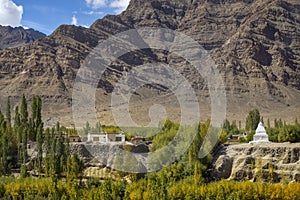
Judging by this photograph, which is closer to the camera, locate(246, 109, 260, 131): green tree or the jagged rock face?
the jagged rock face

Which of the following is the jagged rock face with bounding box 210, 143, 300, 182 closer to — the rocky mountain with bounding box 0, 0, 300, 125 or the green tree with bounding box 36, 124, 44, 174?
the green tree with bounding box 36, 124, 44, 174

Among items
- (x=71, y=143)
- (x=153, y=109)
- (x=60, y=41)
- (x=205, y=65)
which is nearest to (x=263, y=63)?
(x=205, y=65)

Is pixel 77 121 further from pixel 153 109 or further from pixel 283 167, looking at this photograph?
pixel 283 167

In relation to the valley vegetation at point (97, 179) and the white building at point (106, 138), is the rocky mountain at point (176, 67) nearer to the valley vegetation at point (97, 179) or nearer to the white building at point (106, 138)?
the white building at point (106, 138)

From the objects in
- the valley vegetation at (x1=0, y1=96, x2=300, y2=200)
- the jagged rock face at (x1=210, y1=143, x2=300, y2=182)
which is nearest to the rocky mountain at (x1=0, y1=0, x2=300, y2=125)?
the valley vegetation at (x1=0, y1=96, x2=300, y2=200)

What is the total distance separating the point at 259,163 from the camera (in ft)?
155

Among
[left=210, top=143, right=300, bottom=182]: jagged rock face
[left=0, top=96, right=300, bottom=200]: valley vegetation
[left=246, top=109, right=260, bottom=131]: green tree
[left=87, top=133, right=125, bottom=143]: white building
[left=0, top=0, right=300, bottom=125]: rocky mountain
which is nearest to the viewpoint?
[left=0, top=96, right=300, bottom=200]: valley vegetation

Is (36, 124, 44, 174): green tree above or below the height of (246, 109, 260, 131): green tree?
below

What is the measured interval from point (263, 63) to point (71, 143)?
13702 cm

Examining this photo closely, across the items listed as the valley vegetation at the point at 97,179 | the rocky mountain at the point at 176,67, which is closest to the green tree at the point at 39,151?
the valley vegetation at the point at 97,179

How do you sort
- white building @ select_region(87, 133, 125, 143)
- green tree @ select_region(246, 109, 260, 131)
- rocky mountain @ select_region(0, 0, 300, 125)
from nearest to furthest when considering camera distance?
white building @ select_region(87, 133, 125, 143)
green tree @ select_region(246, 109, 260, 131)
rocky mountain @ select_region(0, 0, 300, 125)

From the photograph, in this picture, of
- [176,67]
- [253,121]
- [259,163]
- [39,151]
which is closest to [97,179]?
[39,151]

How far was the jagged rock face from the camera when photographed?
153ft

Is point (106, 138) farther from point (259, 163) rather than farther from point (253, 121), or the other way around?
point (253, 121)
